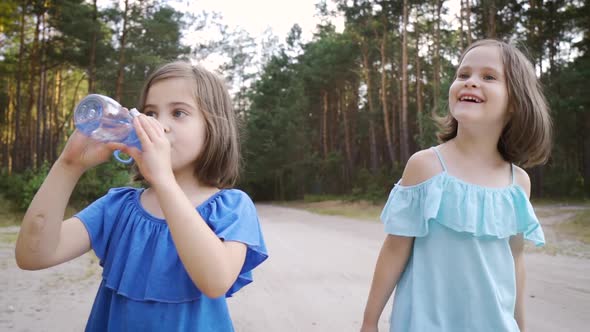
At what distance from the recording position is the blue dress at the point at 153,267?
1.43m

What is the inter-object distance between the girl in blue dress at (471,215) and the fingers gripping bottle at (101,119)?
102 cm

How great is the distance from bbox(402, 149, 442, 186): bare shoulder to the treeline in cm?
1485

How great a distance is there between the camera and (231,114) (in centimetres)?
178

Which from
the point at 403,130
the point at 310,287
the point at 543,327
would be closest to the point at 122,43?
the point at 403,130

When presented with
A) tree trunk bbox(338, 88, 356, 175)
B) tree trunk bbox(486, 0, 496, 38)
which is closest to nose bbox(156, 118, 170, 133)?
tree trunk bbox(486, 0, 496, 38)

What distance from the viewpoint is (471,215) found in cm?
168

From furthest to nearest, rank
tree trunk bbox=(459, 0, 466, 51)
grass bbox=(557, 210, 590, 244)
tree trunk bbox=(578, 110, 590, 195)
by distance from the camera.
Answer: tree trunk bbox=(578, 110, 590, 195)
tree trunk bbox=(459, 0, 466, 51)
grass bbox=(557, 210, 590, 244)

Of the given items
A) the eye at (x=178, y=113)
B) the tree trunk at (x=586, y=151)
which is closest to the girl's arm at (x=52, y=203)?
the eye at (x=178, y=113)

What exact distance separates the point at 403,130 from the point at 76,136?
23.9 meters

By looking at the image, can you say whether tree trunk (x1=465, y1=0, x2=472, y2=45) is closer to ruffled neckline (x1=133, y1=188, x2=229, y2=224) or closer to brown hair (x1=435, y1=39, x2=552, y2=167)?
brown hair (x1=435, y1=39, x2=552, y2=167)

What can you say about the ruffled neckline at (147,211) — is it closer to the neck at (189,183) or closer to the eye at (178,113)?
the neck at (189,183)

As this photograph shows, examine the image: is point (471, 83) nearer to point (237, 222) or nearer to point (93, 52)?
point (237, 222)

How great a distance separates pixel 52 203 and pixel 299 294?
13.5 ft

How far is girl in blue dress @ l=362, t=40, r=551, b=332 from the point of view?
168 centimetres
